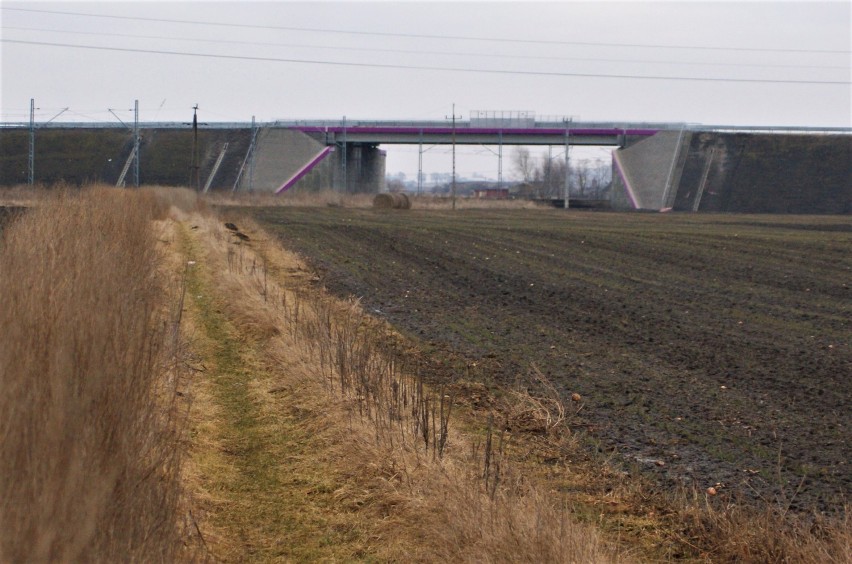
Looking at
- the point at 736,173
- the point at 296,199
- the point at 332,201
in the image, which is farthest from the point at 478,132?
the point at 736,173

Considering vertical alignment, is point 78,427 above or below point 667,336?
above

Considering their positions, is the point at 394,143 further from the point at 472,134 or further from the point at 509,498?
the point at 509,498

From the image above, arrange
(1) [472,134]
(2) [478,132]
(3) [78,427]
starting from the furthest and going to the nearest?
(1) [472,134], (2) [478,132], (3) [78,427]

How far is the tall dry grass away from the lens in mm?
3420

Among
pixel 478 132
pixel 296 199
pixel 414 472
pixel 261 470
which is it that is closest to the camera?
pixel 414 472

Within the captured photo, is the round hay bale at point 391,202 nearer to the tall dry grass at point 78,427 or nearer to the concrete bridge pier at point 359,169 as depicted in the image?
the concrete bridge pier at point 359,169

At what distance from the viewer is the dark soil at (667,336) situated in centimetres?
747

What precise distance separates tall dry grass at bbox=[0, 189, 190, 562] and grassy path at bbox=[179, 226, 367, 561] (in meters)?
0.80

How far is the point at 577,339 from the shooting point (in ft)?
41.4

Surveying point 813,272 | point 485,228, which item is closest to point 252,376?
point 813,272

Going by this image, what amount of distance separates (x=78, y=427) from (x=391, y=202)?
6442cm

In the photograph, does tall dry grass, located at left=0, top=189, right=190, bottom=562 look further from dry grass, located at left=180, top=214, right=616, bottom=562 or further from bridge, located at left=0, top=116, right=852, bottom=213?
bridge, located at left=0, top=116, right=852, bottom=213

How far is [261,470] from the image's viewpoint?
23.6 feet

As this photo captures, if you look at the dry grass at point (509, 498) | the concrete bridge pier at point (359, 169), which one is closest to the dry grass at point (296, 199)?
the concrete bridge pier at point (359, 169)
